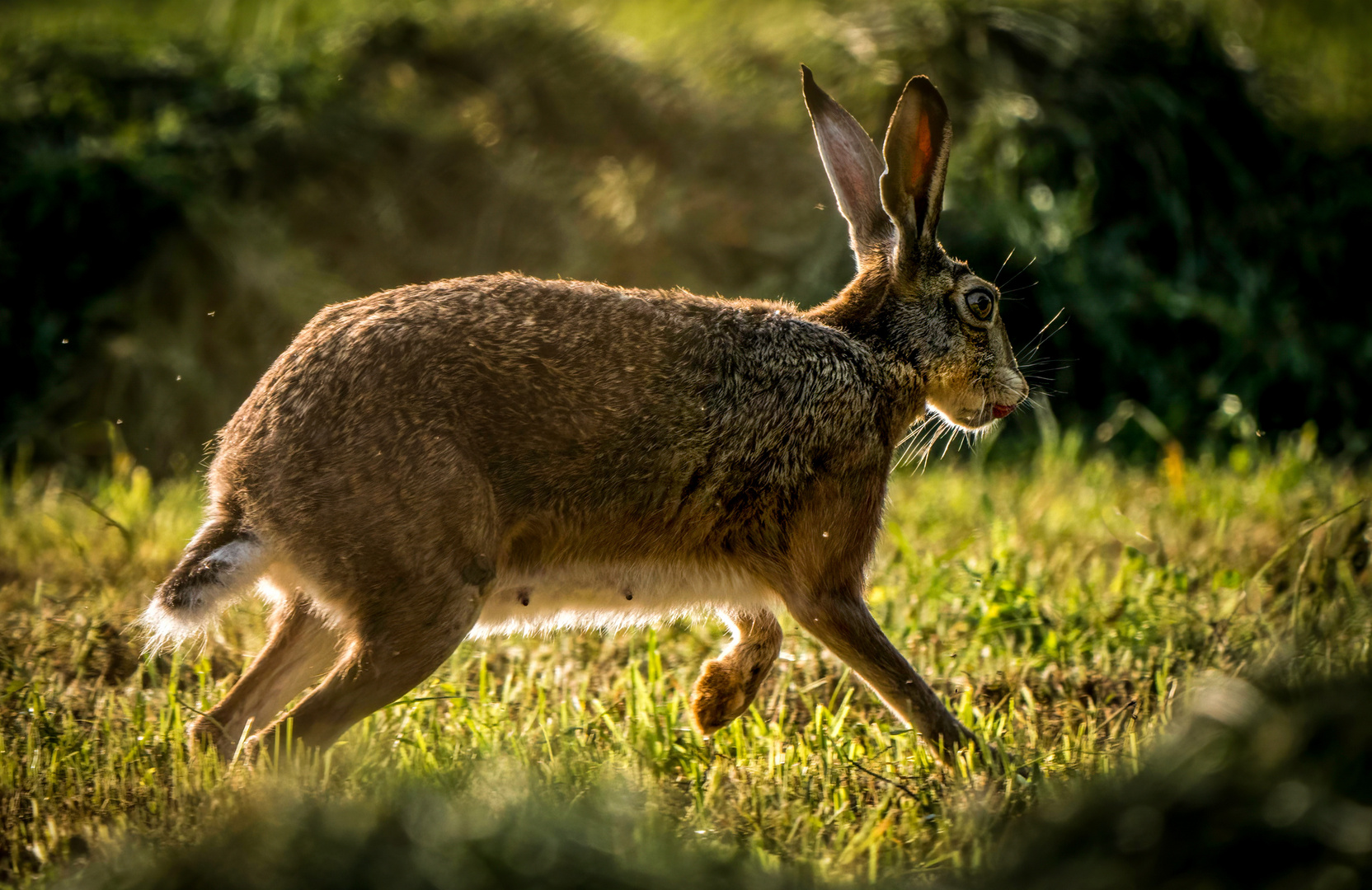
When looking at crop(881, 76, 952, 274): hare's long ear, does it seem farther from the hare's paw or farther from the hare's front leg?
the hare's paw

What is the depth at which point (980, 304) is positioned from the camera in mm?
4660

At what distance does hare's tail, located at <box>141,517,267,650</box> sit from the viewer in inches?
136

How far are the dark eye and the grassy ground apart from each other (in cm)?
86

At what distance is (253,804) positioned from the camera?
275cm

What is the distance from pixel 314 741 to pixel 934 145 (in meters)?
2.58

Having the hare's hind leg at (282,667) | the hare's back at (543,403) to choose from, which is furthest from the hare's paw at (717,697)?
the hare's hind leg at (282,667)

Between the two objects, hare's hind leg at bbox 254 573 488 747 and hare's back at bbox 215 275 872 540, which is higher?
hare's back at bbox 215 275 872 540

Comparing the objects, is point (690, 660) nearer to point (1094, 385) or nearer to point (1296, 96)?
point (1094, 385)

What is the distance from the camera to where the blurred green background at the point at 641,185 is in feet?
23.0

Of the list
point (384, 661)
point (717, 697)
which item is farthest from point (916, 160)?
point (384, 661)

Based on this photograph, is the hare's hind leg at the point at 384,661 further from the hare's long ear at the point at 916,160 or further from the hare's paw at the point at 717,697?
the hare's long ear at the point at 916,160

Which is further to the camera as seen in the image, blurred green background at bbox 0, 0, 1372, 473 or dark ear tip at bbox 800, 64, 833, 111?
blurred green background at bbox 0, 0, 1372, 473

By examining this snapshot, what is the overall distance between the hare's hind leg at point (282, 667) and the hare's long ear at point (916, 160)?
7.18 feet

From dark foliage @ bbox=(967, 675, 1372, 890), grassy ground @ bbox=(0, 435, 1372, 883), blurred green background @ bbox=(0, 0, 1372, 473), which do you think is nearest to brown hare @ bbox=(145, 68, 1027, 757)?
grassy ground @ bbox=(0, 435, 1372, 883)
